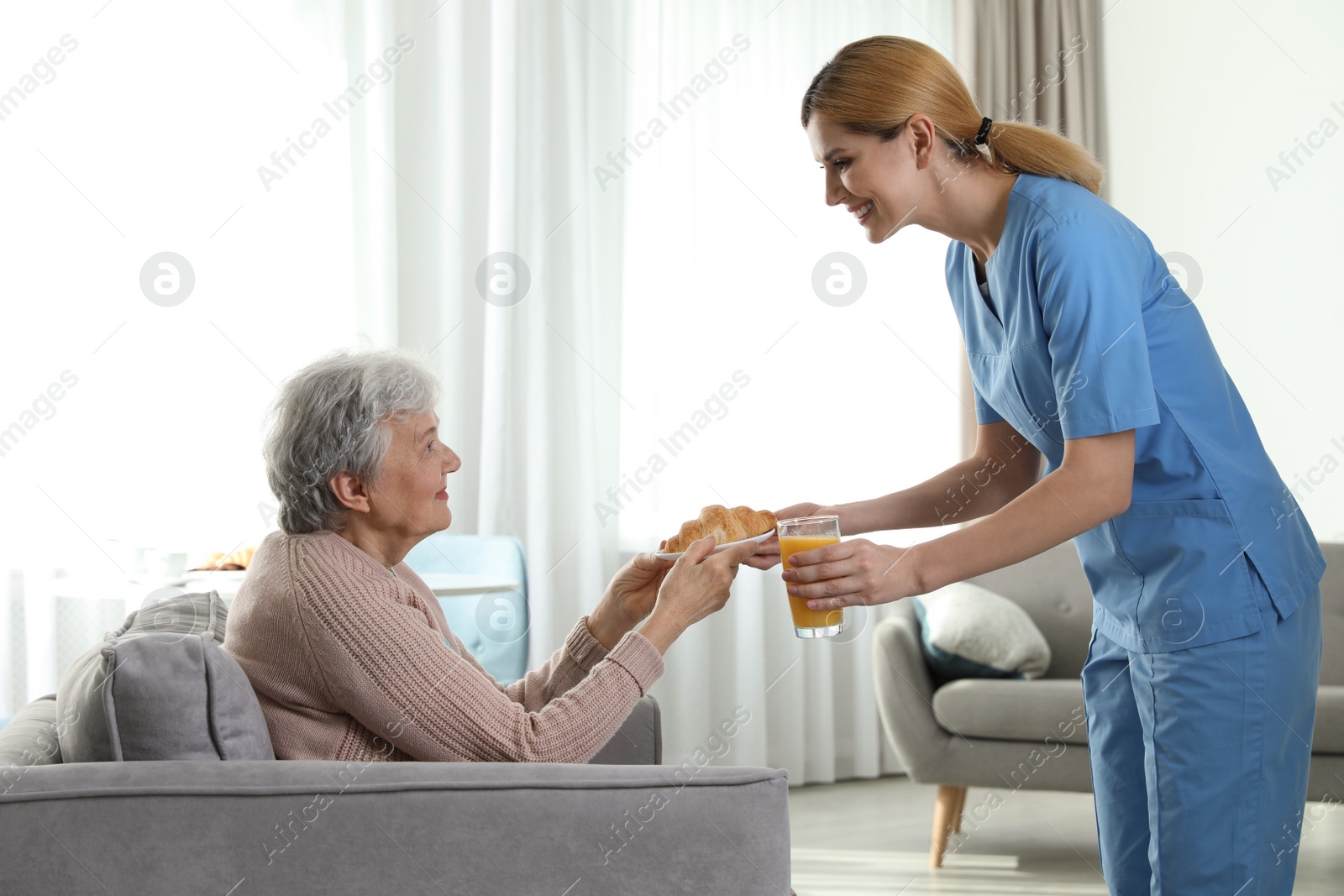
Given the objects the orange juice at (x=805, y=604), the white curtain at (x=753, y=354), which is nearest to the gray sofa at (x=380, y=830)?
the orange juice at (x=805, y=604)

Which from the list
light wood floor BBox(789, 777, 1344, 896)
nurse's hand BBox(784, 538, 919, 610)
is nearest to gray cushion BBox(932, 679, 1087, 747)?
light wood floor BBox(789, 777, 1344, 896)

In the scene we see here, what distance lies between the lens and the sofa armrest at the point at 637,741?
186 centimetres

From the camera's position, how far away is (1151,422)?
1207mm

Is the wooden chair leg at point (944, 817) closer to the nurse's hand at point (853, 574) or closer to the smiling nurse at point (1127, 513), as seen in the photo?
the smiling nurse at point (1127, 513)

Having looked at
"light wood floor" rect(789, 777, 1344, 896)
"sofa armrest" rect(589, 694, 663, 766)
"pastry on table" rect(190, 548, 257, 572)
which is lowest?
"light wood floor" rect(789, 777, 1344, 896)

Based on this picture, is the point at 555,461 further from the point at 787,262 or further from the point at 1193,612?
the point at 1193,612

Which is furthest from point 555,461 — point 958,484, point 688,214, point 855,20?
point 958,484

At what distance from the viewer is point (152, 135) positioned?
10.8 feet

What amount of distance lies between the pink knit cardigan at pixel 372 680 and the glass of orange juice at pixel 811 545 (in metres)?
0.23

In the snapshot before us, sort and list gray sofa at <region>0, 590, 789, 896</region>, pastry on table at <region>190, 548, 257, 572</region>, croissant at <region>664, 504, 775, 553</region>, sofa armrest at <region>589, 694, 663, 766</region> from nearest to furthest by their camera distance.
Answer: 1. gray sofa at <region>0, 590, 789, 896</region>
2. croissant at <region>664, 504, 775, 553</region>
3. sofa armrest at <region>589, 694, 663, 766</region>
4. pastry on table at <region>190, 548, 257, 572</region>

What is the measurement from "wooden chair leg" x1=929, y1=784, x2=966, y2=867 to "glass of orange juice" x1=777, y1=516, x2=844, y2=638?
1.72 metres

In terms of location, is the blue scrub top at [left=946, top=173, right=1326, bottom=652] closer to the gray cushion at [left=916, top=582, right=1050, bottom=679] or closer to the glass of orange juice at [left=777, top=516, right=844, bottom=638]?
the glass of orange juice at [left=777, top=516, right=844, bottom=638]

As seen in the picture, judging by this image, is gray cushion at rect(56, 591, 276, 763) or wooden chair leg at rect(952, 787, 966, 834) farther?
wooden chair leg at rect(952, 787, 966, 834)

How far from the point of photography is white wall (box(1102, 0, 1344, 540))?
3688 mm
